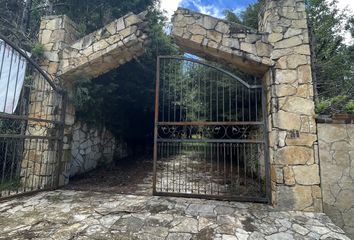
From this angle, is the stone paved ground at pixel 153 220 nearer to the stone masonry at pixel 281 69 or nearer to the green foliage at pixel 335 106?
the stone masonry at pixel 281 69

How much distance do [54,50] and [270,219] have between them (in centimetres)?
523

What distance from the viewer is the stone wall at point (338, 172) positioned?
3256 millimetres

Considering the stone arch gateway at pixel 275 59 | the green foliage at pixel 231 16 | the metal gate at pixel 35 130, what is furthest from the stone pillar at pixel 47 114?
the green foliage at pixel 231 16

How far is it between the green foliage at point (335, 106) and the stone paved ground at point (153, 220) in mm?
1583

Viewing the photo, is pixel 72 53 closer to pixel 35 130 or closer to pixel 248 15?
pixel 35 130

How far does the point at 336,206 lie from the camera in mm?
3275

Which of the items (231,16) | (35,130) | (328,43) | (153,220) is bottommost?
(153,220)

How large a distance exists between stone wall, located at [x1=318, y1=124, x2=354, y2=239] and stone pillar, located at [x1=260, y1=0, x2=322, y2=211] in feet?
0.40

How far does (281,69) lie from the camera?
3676mm

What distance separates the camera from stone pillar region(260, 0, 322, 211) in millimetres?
3357

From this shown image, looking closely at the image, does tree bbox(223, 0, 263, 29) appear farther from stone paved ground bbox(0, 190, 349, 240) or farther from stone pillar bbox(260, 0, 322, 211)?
stone paved ground bbox(0, 190, 349, 240)

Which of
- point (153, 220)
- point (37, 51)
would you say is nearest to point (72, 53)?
point (37, 51)

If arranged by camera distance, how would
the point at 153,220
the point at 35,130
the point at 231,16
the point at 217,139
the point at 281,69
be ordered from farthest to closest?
the point at 231,16
the point at 35,130
the point at 217,139
the point at 281,69
the point at 153,220

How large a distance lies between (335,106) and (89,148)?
5.74 meters
